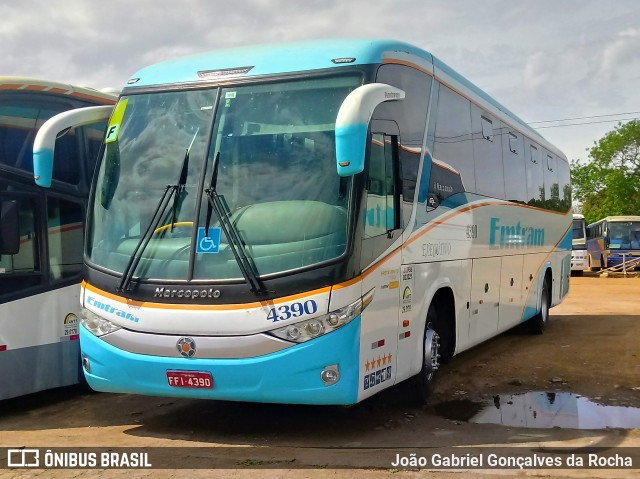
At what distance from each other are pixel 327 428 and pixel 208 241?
83.9 inches

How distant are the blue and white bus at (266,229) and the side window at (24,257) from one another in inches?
44.8

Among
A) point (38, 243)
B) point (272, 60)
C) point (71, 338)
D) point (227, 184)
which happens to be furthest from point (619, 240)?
point (227, 184)

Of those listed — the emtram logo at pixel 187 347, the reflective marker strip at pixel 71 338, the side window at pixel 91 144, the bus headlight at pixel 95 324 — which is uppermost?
the side window at pixel 91 144

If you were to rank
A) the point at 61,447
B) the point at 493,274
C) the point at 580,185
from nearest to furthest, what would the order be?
the point at 61,447 → the point at 493,274 → the point at 580,185

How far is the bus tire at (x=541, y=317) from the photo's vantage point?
521 inches

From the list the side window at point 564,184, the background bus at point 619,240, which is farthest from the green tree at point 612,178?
the side window at point 564,184

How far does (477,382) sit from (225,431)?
3.63 metres

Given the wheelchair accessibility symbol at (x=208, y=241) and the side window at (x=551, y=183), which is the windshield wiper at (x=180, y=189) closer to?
the wheelchair accessibility symbol at (x=208, y=241)

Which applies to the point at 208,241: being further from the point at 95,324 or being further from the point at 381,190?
the point at 381,190

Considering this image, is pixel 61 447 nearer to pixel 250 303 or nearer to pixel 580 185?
pixel 250 303

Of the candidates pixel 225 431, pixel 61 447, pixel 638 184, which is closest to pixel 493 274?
pixel 225 431

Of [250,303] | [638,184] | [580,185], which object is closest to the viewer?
[250,303]

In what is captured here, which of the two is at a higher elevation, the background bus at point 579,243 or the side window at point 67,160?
the side window at point 67,160

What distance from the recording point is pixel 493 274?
9898 millimetres
